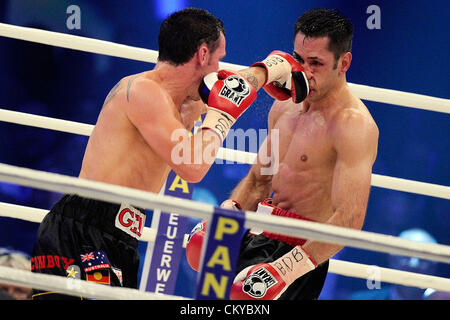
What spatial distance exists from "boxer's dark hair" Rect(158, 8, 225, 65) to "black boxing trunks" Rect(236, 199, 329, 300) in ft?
1.90

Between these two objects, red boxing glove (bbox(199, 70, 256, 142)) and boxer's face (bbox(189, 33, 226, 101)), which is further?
boxer's face (bbox(189, 33, 226, 101))

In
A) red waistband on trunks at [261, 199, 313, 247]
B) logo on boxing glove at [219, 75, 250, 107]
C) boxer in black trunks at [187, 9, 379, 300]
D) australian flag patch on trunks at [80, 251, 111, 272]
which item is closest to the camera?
australian flag patch on trunks at [80, 251, 111, 272]

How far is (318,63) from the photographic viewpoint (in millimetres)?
2166

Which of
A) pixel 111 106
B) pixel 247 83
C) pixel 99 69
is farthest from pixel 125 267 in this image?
pixel 99 69

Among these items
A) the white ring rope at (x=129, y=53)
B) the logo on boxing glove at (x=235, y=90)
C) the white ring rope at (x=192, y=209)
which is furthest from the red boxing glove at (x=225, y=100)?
the white ring rope at (x=192, y=209)

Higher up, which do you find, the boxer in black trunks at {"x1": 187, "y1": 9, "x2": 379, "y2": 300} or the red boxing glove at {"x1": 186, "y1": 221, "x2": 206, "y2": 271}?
the boxer in black trunks at {"x1": 187, "y1": 9, "x2": 379, "y2": 300}

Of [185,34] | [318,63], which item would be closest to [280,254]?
[318,63]

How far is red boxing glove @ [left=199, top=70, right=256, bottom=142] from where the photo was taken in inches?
73.0

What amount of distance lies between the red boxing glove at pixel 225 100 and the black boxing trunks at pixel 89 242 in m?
0.36

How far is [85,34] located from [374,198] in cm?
192

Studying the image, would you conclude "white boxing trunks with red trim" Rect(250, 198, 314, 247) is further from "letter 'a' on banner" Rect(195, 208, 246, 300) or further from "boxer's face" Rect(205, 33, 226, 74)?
"letter 'a' on banner" Rect(195, 208, 246, 300)

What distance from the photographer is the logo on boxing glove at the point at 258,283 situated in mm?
1828

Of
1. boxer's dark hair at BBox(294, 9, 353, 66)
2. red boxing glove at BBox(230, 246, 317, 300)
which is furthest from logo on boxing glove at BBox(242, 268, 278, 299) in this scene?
boxer's dark hair at BBox(294, 9, 353, 66)

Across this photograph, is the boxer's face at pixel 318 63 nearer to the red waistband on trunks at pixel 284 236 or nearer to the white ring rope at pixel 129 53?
the white ring rope at pixel 129 53
